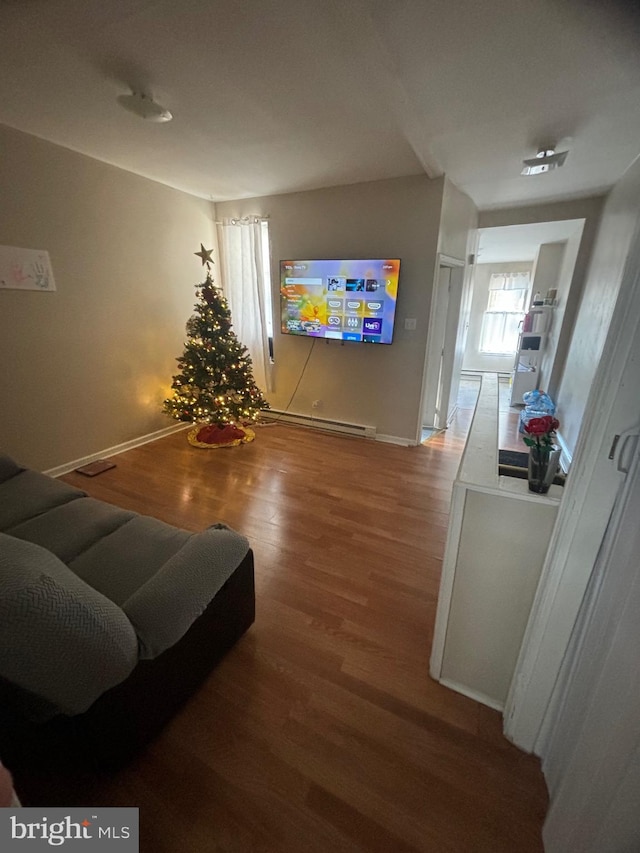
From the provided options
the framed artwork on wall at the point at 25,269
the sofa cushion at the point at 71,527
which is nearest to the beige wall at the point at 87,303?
the framed artwork on wall at the point at 25,269

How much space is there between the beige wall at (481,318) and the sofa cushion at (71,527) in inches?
289

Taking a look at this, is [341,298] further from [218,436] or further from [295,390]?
[218,436]

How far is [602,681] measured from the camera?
727 millimetres

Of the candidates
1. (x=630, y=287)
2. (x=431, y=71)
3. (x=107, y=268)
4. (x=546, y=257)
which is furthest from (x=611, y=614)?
(x=546, y=257)

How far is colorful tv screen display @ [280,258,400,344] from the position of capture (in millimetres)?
3164

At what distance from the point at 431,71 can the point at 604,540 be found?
2180 millimetres

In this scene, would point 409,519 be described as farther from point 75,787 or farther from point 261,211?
point 261,211

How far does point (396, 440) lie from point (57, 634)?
127 inches

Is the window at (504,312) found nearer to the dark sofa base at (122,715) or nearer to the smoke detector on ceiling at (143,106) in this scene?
A: the smoke detector on ceiling at (143,106)

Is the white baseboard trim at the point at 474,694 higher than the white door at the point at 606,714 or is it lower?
lower

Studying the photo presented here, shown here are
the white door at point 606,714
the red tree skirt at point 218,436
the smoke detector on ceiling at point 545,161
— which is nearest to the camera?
Answer: the white door at point 606,714

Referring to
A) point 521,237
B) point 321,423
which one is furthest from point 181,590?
point 521,237

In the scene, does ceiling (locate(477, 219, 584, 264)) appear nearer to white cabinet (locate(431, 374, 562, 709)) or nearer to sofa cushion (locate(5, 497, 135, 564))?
white cabinet (locate(431, 374, 562, 709))

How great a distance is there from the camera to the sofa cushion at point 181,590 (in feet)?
3.21
